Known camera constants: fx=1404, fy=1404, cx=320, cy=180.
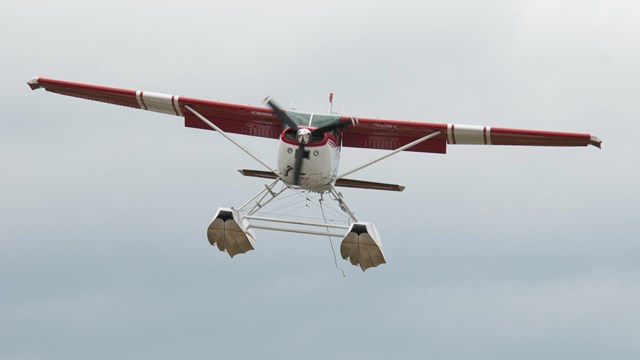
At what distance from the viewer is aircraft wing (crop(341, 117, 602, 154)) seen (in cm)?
3080

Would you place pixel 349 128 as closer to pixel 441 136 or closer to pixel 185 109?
pixel 441 136

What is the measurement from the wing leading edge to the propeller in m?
0.63

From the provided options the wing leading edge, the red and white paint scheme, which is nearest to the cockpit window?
the red and white paint scheme

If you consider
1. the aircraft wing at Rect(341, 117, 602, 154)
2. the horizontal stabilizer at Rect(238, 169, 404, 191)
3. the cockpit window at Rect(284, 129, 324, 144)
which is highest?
the aircraft wing at Rect(341, 117, 602, 154)

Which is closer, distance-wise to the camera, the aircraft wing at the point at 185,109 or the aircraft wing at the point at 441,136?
the aircraft wing at the point at 441,136

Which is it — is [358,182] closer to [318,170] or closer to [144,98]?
[318,170]

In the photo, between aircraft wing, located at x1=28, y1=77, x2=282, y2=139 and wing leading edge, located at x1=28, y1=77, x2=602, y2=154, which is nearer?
wing leading edge, located at x1=28, y1=77, x2=602, y2=154

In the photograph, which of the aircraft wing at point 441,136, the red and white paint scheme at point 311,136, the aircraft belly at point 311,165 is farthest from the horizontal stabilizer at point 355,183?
the aircraft wing at point 441,136

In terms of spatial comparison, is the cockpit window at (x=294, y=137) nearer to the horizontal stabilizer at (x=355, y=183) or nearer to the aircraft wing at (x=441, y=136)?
the horizontal stabilizer at (x=355, y=183)

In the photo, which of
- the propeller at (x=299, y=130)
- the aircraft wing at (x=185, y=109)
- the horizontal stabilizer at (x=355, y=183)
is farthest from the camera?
the aircraft wing at (x=185, y=109)

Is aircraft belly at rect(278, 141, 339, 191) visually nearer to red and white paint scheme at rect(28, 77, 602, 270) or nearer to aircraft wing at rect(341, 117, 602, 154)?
red and white paint scheme at rect(28, 77, 602, 270)

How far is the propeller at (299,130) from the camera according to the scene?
28828 millimetres

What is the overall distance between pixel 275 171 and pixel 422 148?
4017 millimetres

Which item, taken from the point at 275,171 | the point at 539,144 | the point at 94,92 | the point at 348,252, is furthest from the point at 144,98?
the point at 539,144
